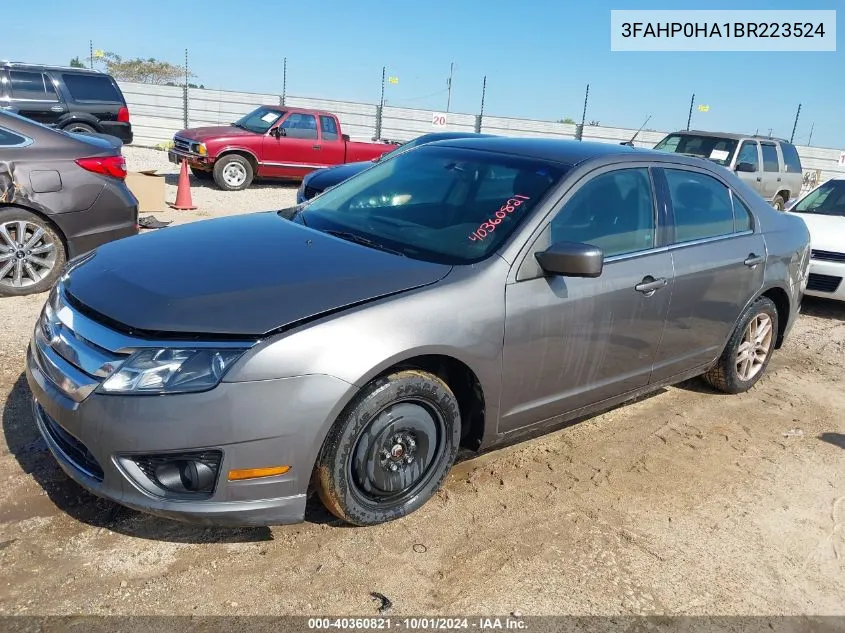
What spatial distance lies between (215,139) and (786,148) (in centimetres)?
1171

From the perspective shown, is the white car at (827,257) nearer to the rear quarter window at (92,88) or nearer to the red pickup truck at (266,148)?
the red pickup truck at (266,148)

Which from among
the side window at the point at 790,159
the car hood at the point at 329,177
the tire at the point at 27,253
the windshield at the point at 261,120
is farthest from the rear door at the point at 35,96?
the side window at the point at 790,159

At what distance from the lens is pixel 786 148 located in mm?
14906

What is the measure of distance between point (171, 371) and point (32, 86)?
13.4 meters

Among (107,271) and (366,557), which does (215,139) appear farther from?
(366,557)

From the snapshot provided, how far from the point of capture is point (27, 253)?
5.49 metres

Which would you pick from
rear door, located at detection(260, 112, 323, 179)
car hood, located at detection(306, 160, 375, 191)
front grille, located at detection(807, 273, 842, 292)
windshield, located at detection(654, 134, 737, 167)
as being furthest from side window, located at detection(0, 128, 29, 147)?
windshield, located at detection(654, 134, 737, 167)

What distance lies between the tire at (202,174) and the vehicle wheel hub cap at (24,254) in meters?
8.04

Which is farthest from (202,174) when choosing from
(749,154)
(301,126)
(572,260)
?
(572,260)

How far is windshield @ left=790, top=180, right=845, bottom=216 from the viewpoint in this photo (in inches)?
327

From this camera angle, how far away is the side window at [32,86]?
517 inches

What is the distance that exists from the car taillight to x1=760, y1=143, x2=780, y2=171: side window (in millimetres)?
12431

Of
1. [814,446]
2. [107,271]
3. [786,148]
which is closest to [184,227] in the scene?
[107,271]

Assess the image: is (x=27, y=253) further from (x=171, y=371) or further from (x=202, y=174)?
(x=202, y=174)
